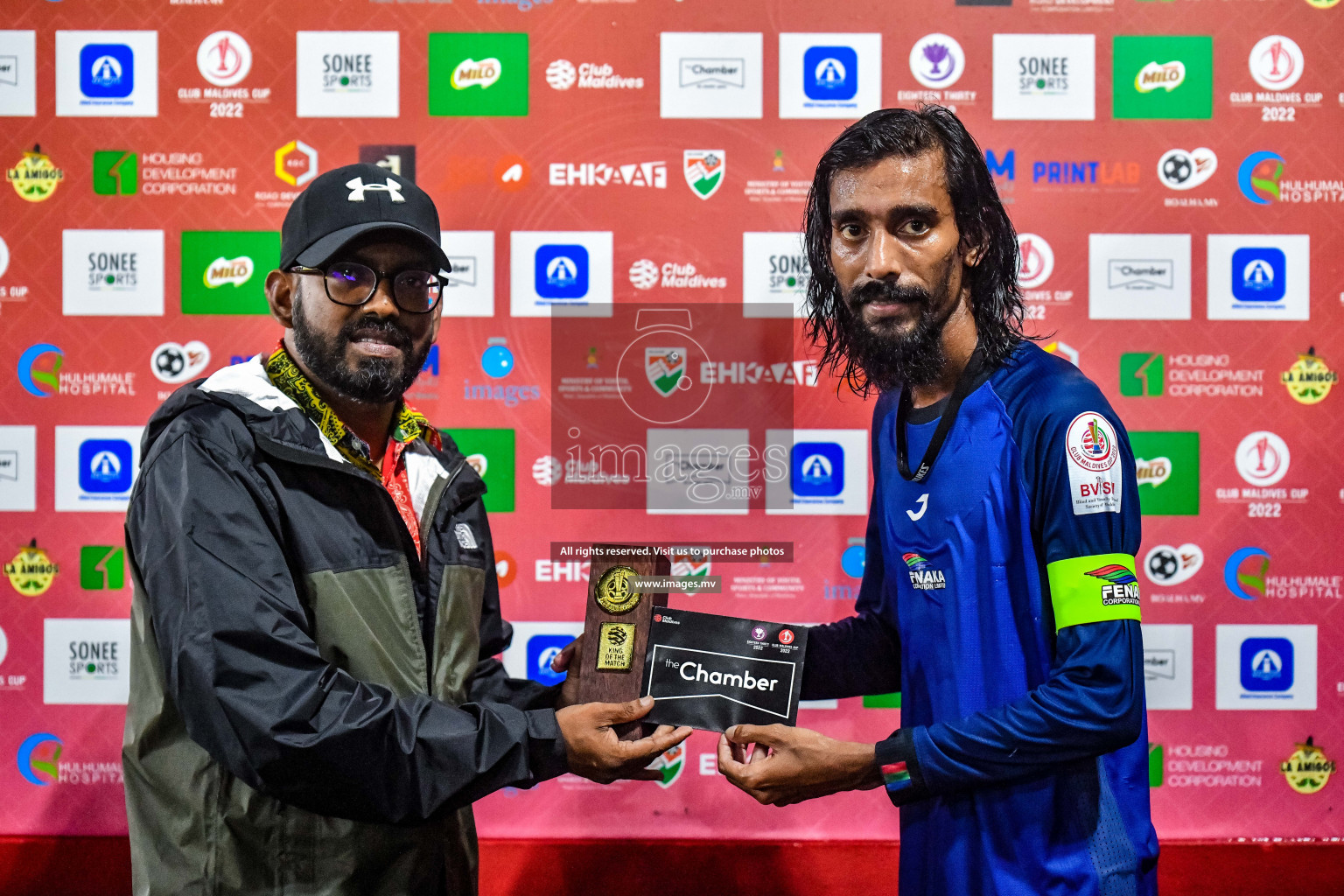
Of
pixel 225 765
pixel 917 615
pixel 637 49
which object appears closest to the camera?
pixel 225 765

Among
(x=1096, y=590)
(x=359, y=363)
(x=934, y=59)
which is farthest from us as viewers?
(x=934, y=59)

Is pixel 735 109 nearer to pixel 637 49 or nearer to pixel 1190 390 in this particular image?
pixel 637 49

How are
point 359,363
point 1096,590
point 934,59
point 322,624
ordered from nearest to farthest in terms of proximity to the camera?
point 1096,590 → point 322,624 → point 359,363 → point 934,59

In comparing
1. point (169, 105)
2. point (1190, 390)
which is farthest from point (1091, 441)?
point (169, 105)

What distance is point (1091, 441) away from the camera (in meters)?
1.26

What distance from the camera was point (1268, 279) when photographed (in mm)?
2346

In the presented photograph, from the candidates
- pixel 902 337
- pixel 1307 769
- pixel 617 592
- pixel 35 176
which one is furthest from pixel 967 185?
pixel 35 176

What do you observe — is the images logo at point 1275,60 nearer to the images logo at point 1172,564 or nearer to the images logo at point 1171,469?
the images logo at point 1171,469

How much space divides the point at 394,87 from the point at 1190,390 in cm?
231

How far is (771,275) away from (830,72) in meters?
0.56

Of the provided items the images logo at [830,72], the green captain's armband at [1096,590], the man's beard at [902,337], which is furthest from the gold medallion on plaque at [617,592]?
the images logo at [830,72]

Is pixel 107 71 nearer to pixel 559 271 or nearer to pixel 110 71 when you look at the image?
pixel 110 71

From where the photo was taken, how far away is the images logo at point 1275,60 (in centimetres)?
232

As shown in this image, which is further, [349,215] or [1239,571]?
[1239,571]
